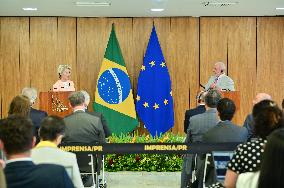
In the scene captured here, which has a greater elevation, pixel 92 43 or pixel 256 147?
pixel 92 43

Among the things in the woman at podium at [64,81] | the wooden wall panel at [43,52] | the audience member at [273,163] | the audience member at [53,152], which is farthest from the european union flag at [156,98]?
the audience member at [273,163]

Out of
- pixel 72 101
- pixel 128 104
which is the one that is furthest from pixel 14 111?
pixel 128 104

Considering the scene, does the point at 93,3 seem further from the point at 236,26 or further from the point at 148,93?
the point at 236,26

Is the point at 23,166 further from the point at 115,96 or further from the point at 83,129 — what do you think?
the point at 115,96

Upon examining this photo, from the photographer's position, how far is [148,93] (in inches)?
449

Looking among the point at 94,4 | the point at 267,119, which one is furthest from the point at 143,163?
the point at 267,119

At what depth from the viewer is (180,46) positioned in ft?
38.9

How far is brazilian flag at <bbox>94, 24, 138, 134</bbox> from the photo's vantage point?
36.5ft

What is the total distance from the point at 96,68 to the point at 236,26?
3167 millimetres

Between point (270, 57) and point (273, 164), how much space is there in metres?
10.1

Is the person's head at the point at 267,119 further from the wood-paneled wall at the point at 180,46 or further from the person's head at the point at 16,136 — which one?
the wood-paneled wall at the point at 180,46

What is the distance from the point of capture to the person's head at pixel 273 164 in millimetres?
2055

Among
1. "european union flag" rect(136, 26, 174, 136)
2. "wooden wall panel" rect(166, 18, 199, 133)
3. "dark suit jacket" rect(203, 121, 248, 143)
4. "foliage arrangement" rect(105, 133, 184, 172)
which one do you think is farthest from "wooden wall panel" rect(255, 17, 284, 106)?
"dark suit jacket" rect(203, 121, 248, 143)

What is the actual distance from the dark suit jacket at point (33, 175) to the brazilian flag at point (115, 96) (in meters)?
8.52
